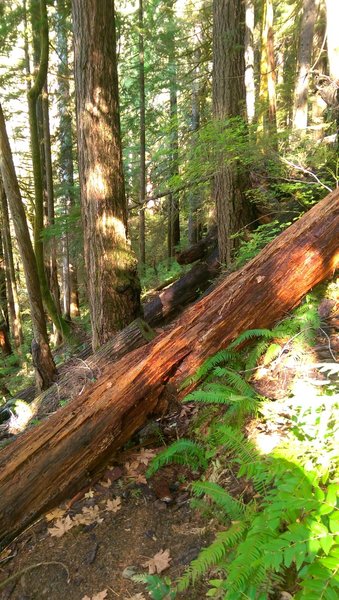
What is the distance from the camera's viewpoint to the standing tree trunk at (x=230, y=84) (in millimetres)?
7074

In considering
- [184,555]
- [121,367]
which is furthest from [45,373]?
[184,555]

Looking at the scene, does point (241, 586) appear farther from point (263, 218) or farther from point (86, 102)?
point (263, 218)

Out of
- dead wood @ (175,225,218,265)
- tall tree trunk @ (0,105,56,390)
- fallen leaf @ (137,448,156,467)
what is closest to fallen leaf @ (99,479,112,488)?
fallen leaf @ (137,448,156,467)

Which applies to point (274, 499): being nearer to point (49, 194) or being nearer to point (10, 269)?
point (49, 194)

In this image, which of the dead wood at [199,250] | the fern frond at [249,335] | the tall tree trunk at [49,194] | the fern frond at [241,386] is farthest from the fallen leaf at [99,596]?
the tall tree trunk at [49,194]

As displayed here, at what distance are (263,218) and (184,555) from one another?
612 centimetres

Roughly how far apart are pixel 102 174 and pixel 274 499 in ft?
16.7

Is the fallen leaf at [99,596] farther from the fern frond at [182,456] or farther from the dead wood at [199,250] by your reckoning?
the dead wood at [199,250]

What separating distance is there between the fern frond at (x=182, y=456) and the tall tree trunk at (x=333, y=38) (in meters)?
6.69

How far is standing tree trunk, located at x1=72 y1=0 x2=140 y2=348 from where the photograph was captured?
552cm

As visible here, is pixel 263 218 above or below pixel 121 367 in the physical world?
above

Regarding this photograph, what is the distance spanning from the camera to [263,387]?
3438 millimetres

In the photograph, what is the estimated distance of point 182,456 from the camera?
3281mm

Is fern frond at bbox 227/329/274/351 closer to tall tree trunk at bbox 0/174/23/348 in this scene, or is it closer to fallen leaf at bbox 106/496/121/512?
fallen leaf at bbox 106/496/121/512
